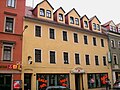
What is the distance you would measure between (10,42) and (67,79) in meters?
9.81

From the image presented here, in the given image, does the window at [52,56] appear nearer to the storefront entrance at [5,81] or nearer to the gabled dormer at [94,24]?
the storefront entrance at [5,81]

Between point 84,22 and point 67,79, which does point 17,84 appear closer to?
point 67,79

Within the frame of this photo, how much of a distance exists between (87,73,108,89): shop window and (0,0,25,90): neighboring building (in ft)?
40.3

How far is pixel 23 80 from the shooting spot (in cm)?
2128

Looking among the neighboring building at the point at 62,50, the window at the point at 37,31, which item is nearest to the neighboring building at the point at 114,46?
the neighboring building at the point at 62,50

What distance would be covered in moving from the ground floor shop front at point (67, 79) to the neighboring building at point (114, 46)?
92.0 inches

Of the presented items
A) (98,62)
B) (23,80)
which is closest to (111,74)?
(98,62)

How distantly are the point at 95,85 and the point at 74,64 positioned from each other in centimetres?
548

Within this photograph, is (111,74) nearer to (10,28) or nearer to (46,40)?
(46,40)

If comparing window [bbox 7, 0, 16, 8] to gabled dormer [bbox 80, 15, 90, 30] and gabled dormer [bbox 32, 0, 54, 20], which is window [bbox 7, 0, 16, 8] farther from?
gabled dormer [bbox 80, 15, 90, 30]

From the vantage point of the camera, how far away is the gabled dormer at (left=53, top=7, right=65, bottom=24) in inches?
1061

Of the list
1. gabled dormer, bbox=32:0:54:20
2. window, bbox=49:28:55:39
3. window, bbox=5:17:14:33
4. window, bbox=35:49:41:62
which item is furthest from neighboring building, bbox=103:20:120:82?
window, bbox=5:17:14:33

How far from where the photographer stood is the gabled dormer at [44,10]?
25.1m

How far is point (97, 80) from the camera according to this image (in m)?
29.5
